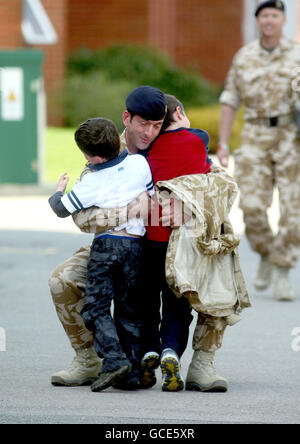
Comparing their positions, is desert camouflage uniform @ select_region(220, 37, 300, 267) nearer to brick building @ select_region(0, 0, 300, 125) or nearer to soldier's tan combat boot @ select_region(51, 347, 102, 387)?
soldier's tan combat boot @ select_region(51, 347, 102, 387)

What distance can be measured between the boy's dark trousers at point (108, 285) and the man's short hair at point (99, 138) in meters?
0.41

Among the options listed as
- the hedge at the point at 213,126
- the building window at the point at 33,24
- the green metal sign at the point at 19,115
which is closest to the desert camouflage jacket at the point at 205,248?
the green metal sign at the point at 19,115

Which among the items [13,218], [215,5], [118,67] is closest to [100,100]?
[118,67]

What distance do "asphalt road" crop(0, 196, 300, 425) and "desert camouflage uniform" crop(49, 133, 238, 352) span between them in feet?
0.87

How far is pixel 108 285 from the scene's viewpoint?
560cm

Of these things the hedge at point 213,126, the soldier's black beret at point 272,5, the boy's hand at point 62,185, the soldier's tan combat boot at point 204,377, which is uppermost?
the soldier's black beret at point 272,5

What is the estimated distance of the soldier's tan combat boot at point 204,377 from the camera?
5.81 metres

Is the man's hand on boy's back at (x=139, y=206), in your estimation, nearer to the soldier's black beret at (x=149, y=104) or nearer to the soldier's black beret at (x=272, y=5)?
the soldier's black beret at (x=149, y=104)

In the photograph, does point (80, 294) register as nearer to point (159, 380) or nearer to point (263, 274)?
point (159, 380)

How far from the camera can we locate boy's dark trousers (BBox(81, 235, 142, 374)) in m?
5.54

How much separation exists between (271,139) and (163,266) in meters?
3.47
